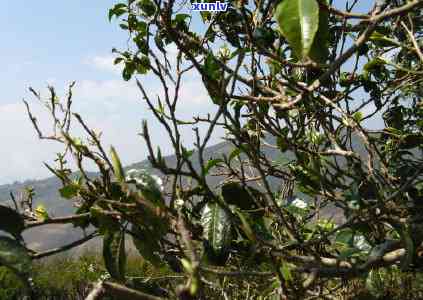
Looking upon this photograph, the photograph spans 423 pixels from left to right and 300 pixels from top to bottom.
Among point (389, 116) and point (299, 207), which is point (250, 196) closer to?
point (299, 207)

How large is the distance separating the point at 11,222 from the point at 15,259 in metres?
0.16

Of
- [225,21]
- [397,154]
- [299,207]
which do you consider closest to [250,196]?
[299,207]

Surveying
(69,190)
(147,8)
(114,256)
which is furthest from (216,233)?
(147,8)

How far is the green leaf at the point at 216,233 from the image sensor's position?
3.83ft

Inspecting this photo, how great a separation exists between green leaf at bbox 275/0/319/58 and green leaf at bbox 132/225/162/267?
54cm

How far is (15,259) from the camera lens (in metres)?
0.96

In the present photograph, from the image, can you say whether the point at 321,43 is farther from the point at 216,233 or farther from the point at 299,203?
the point at 299,203

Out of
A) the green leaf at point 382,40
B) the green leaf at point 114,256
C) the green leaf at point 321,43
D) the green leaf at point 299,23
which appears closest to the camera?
the green leaf at point 299,23

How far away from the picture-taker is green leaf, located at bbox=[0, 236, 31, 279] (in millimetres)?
950

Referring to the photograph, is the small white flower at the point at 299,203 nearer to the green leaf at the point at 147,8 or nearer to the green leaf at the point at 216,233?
the green leaf at the point at 216,233

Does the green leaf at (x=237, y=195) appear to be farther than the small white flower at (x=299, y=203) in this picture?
No

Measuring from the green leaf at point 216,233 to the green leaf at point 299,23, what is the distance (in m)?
0.50

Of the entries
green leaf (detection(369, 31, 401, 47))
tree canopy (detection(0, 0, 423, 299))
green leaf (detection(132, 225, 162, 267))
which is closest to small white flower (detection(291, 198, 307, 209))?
tree canopy (detection(0, 0, 423, 299))

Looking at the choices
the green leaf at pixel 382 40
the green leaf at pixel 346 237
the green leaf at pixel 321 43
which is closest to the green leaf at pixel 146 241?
the green leaf at pixel 321 43
